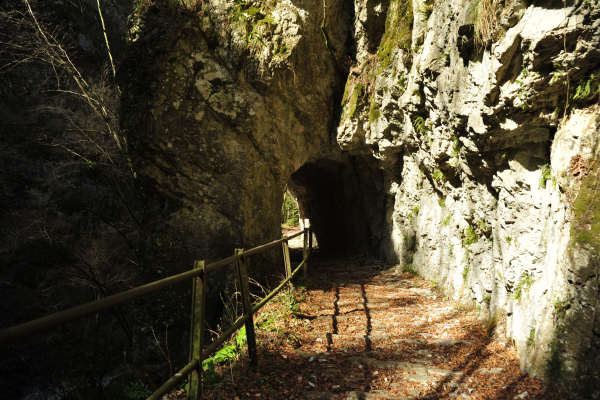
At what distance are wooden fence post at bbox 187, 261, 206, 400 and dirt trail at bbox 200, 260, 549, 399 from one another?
0.40 m

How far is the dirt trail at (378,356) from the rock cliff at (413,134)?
1.18ft

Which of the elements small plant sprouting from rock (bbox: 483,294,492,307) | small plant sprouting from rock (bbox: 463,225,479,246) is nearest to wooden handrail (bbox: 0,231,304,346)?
small plant sprouting from rock (bbox: 483,294,492,307)

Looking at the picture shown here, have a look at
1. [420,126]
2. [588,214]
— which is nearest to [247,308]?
[588,214]

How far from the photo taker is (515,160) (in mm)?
3576

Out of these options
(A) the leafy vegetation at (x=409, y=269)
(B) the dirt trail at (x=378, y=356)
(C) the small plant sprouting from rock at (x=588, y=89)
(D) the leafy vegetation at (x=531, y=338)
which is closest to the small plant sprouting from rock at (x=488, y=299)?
(B) the dirt trail at (x=378, y=356)

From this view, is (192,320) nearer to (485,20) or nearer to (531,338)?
(531,338)

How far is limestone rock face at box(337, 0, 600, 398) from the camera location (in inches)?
98.3

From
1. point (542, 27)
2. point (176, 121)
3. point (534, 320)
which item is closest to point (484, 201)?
point (534, 320)

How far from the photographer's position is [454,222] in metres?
5.52

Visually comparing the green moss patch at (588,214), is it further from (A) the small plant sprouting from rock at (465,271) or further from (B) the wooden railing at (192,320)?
(B) the wooden railing at (192,320)

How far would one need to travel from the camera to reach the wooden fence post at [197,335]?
Result: 2.28 m

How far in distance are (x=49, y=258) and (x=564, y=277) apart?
44.5 ft

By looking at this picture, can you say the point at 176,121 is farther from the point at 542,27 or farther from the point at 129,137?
the point at 542,27

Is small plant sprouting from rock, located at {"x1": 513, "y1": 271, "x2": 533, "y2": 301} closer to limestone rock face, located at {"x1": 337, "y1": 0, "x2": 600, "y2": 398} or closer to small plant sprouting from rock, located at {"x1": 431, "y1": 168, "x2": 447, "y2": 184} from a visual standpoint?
limestone rock face, located at {"x1": 337, "y1": 0, "x2": 600, "y2": 398}
